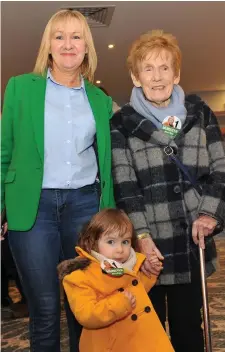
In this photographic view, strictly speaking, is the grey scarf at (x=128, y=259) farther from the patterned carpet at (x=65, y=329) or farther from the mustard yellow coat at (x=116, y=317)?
the patterned carpet at (x=65, y=329)

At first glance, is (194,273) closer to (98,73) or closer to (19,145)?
(19,145)

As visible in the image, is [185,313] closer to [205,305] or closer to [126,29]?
[205,305]

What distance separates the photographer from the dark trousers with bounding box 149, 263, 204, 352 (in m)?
1.89

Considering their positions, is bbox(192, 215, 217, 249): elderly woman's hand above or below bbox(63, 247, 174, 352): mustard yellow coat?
above

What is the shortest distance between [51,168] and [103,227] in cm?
30

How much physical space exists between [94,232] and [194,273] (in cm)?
42

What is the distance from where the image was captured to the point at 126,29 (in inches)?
285

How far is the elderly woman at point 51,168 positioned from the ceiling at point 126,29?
4.19m

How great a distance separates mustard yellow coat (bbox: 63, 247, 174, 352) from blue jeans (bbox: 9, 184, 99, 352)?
0.11 m

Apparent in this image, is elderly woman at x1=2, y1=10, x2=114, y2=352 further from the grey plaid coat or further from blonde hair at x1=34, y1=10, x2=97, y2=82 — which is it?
the grey plaid coat

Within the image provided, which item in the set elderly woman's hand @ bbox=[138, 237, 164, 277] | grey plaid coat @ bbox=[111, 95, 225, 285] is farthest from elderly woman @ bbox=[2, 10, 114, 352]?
elderly woman's hand @ bbox=[138, 237, 164, 277]

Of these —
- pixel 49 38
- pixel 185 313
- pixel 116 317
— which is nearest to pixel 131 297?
pixel 116 317

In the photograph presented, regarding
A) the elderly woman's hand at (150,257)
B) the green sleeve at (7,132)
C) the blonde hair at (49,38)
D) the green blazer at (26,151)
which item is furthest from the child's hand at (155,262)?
the blonde hair at (49,38)

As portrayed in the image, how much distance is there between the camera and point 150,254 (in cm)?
187
